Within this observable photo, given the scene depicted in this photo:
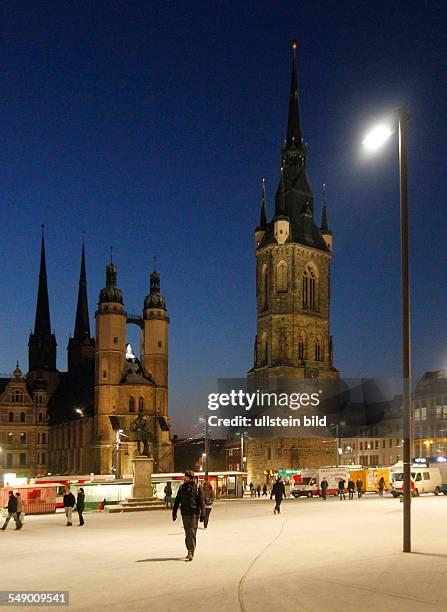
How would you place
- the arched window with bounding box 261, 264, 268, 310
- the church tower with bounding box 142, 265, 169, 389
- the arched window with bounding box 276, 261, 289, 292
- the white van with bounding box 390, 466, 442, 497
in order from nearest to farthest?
1. the white van with bounding box 390, 466, 442, 497
2. the arched window with bounding box 276, 261, 289, 292
3. the arched window with bounding box 261, 264, 268, 310
4. the church tower with bounding box 142, 265, 169, 389

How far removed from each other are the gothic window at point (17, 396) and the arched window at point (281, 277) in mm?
42151

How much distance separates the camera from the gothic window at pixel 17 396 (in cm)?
11444

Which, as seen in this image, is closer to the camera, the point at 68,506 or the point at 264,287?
the point at 68,506

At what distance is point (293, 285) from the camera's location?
315ft

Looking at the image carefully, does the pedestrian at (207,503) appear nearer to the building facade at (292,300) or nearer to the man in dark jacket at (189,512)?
A: the man in dark jacket at (189,512)

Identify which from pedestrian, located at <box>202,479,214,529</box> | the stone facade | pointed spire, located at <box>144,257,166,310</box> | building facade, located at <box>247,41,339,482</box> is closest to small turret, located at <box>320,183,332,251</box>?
building facade, located at <box>247,41,339,482</box>

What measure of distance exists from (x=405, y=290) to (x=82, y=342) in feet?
406

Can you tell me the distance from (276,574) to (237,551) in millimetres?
3730

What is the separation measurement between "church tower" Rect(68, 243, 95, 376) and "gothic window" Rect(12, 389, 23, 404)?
1615cm

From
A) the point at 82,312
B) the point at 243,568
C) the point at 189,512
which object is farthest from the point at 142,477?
the point at 82,312

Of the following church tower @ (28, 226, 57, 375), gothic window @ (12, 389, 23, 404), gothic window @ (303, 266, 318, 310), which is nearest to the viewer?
gothic window @ (303, 266, 318, 310)

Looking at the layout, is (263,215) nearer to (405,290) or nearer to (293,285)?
(293,285)

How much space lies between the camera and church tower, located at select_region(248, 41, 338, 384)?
9475 cm

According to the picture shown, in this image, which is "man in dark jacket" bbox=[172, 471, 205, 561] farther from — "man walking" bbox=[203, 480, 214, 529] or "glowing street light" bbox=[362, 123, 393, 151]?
"glowing street light" bbox=[362, 123, 393, 151]
